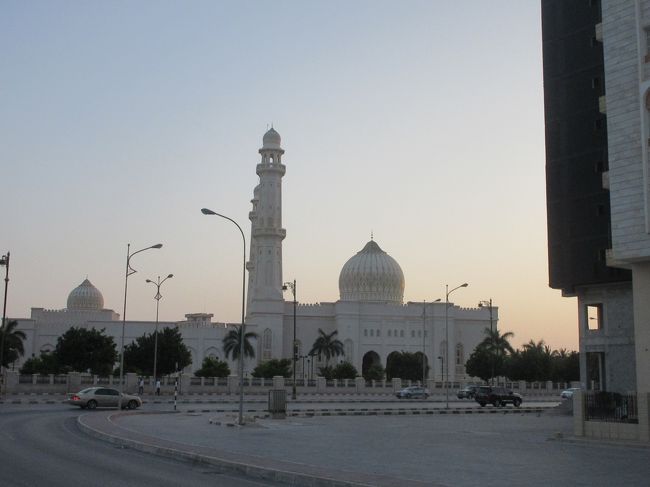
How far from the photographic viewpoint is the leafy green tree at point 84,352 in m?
69.1

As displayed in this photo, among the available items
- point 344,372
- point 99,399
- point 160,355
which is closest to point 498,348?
point 344,372

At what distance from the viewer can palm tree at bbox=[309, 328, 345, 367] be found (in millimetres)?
91562

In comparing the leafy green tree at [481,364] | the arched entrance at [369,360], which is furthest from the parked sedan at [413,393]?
the arched entrance at [369,360]

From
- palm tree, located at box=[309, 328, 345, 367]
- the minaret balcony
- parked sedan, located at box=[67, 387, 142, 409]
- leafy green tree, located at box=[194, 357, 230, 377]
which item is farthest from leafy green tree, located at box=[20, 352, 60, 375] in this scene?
parked sedan, located at box=[67, 387, 142, 409]

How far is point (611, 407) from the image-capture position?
945 inches

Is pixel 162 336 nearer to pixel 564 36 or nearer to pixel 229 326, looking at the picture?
pixel 229 326

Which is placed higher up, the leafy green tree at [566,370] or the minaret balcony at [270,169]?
the minaret balcony at [270,169]

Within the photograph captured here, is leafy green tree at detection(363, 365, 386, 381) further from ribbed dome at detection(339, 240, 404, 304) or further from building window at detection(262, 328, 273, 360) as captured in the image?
ribbed dome at detection(339, 240, 404, 304)

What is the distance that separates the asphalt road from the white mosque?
68.1 meters

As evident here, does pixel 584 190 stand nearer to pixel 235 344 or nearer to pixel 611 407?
pixel 611 407

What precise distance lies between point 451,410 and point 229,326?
55.2 meters

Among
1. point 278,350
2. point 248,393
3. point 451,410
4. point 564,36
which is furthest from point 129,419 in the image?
point 278,350

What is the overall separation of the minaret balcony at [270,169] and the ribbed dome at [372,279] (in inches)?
707

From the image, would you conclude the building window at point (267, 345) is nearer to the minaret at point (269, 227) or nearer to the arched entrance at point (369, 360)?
the minaret at point (269, 227)
